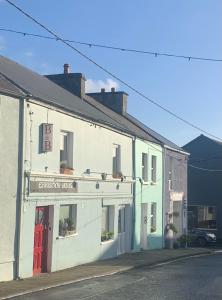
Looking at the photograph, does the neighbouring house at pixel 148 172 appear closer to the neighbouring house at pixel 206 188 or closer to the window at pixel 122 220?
the window at pixel 122 220

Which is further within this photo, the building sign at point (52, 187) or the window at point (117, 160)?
the window at point (117, 160)

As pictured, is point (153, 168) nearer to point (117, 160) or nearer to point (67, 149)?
point (117, 160)

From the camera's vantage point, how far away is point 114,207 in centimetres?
2494

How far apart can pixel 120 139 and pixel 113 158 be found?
1.00 m

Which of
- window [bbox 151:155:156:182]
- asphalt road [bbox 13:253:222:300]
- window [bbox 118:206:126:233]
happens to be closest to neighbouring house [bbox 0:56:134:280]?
window [bbox 118:206:126:233]

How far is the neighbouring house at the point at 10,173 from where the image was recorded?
51.6 feet

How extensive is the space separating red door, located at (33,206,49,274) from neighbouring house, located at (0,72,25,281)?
1.67 meters

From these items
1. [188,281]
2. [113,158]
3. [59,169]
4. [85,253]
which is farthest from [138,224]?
[188,281]

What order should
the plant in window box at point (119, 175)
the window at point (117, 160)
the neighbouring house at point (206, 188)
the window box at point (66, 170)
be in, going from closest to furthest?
1. the window box at point (66, 170)
2. the plant in window box at point (119, 175)
3. the window at point (117, 160)
4. the neighbouring house at point (206, 188)

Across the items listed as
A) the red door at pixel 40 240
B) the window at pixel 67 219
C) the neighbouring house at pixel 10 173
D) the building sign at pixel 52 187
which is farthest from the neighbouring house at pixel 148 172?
the neighbouring house at pixel 10 173

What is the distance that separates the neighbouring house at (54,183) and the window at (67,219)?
35mm

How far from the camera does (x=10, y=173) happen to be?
16.1 metres

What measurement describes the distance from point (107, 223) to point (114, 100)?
1085cm

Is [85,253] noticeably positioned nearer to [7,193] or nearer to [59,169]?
[59,169]
